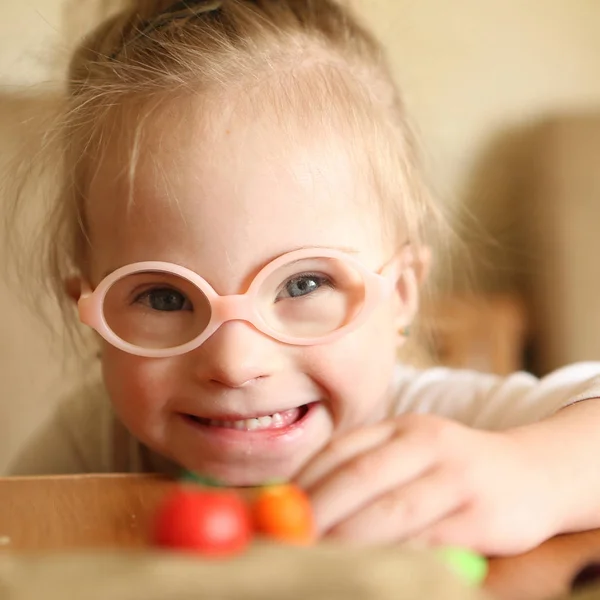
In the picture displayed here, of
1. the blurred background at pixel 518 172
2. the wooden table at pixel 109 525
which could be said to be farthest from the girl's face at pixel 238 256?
the blurred background at pixel 518 172

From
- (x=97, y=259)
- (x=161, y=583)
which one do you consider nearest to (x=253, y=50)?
(x=97, y=259)

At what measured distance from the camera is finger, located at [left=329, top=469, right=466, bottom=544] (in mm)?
340

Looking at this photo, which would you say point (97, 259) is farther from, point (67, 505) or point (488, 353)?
point (488, 353)

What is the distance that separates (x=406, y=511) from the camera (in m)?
0.36

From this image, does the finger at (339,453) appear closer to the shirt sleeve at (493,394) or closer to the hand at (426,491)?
the hand at (426,491)

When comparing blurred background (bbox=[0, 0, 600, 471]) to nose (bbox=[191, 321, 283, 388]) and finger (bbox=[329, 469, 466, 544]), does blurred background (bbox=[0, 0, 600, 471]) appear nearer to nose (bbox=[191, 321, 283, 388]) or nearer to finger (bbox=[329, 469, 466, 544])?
nose (bbox=[191, 321, 283, 388])

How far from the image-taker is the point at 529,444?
0.47 m

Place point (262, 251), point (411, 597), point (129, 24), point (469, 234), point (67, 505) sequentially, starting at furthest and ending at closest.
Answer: point (469, 234), point (129, 24), point (262, 251), point (67, 505), point (411, 597)

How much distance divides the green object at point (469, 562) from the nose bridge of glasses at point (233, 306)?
10.1 inches

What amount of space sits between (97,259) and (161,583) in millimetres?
490

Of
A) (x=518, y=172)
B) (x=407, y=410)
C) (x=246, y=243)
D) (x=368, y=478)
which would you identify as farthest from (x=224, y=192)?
(x=518, y=172)

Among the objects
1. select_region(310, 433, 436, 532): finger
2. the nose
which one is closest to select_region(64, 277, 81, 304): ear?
the nose

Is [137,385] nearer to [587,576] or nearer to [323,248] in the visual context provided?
[323,248]

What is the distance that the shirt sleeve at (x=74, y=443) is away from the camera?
942mm
